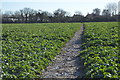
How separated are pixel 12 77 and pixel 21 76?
0.32 metres

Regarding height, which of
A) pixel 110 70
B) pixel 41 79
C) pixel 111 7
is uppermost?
pixel 111 7

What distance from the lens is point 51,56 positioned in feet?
33.6

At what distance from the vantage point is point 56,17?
9294 cm

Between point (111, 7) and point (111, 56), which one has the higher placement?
point (111, 7)

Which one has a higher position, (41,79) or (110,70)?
(110,70)

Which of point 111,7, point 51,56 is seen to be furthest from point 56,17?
point 51,56

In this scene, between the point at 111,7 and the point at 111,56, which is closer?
the point at 111,56

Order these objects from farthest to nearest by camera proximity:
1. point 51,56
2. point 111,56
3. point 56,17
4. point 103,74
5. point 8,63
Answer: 1. point 56,17
2. point 51,56
3. point 111,56
4. point 8,63
5. point 103,74

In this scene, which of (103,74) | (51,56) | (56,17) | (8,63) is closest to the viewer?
(103,74)

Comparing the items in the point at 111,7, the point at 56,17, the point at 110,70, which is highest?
the point at 111,7

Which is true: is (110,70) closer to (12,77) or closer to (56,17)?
(12,77)

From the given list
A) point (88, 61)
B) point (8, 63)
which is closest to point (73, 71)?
point (88, 61)

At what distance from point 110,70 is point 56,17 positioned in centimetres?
8728

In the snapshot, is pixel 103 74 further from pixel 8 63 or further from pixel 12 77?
pixel 8 63
